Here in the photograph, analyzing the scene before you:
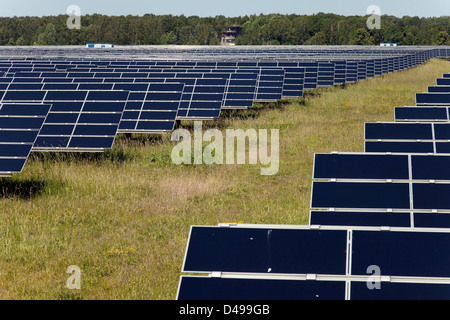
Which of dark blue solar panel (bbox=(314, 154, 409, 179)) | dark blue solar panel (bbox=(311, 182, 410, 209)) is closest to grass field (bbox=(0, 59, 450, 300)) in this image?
dark blue solar panel (bbox=(314, 154, 409, 179))

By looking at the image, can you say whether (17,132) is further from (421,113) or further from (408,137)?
(421,113)

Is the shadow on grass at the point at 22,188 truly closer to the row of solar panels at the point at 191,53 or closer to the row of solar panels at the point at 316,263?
the row of solar panels at the point at 316,263

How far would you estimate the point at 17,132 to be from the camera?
14141mm

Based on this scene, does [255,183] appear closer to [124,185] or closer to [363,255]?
[124,185]

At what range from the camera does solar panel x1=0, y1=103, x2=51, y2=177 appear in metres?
13.3

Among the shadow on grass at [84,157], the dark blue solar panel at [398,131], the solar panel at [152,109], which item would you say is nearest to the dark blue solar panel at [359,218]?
the dark blue solar panel at [398,131]

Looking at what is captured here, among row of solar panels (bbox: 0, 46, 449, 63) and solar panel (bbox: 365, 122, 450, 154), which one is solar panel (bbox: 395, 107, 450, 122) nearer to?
solar panel (bbox: 365, 122, 450, 154)

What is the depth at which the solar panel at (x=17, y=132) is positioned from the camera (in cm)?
1332

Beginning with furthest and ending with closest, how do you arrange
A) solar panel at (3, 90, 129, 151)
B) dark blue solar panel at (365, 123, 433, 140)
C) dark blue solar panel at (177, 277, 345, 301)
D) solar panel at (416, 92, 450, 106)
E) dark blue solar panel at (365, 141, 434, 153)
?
solar panel at (416, 92, 450, 106) < solar panel at (3, 90, 129, 151) < dark blue solar panel at (365, 123, 433, 140) < dark blue solar panel at (365, 141, 434, 153) < dark blue solar panel at (177, 277, 345, 301)

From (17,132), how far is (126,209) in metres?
3.02

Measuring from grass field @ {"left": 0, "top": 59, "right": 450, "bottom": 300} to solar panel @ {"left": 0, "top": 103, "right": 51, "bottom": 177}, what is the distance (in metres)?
0.77

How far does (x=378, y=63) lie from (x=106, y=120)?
4617cm

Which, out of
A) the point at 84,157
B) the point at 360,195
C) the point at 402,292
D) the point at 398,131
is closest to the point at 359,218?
the point at 360,195
